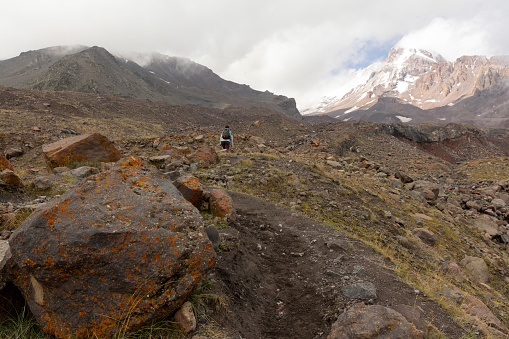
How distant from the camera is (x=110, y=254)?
2939 mm

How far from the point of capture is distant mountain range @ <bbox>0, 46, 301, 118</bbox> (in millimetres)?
67375

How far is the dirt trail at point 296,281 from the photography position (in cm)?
382

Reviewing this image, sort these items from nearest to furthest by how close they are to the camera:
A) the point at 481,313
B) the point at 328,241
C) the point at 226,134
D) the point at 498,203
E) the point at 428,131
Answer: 1. the point at 481,313
2. the point at 328,241
3. the point at 226,134
4. the point at 498,203
5. the point at 428,131

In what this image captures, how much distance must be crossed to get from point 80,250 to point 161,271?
894mm

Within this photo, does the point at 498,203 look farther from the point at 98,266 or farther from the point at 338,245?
the point at 98,266

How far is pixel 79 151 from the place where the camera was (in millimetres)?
10281

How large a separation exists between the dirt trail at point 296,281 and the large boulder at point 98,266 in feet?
3.23

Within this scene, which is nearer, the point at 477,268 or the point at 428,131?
the point at 477,268

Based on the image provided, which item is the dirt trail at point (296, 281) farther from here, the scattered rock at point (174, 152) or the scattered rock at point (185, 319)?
the scattered rock at point (174, 152)

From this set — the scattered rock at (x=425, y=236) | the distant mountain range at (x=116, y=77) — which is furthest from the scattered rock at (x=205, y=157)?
the distant mountain range at (x=116, y=77)

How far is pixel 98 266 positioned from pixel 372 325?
3.27 meters

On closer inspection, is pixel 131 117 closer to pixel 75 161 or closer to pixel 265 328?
pixel 75 161

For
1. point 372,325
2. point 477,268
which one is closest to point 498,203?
point 477,268

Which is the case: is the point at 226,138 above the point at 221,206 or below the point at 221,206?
above
